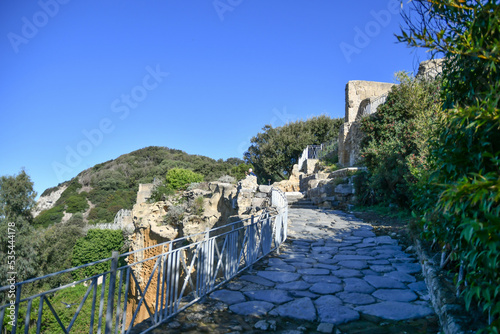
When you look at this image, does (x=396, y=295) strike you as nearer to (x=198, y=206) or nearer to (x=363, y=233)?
(x=363, y=233)

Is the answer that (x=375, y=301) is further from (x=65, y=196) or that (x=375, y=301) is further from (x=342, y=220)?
(x=65, y=196)

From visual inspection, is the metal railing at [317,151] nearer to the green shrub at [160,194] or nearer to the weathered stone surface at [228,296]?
the green shrub at [160,194]

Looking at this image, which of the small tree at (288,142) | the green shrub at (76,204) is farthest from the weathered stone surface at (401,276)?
the green shrub at (76,204)

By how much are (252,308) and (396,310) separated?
1.57 meters

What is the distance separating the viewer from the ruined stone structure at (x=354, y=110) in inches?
695

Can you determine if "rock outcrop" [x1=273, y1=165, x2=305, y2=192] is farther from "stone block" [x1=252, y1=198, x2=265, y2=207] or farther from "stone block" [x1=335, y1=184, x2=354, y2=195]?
"stone block" [x1=252, y1=198, x2=265, y2=207]

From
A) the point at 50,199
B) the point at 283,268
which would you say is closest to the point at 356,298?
the point at 283,268

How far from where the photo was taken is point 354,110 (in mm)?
21688

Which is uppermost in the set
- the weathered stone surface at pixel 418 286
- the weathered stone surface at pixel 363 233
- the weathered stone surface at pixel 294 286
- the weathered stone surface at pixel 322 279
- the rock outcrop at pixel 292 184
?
the rock outcrop at pixel 292 184

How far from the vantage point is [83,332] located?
13859 mm

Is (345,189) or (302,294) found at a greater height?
(345,189)

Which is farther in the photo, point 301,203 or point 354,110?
point 354,110

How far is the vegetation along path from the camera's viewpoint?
3.26 m

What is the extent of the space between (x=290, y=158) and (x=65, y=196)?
2917cm
